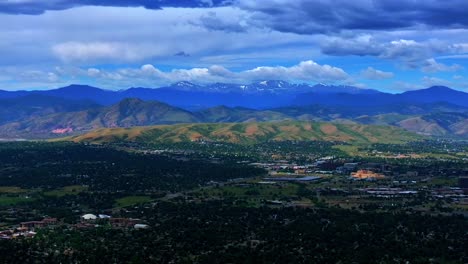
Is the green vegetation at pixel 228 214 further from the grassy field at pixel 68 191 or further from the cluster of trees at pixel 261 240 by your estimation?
the grassy field at pixel 68 191

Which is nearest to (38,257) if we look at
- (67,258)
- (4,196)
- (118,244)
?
(67,258)

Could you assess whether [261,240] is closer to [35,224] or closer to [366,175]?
[35,224]

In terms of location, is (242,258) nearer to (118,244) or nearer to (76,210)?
(118,244)

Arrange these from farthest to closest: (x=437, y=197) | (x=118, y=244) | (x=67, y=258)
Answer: (x=437, y=197) → (x=118, y=244) → (x=67, y=258)

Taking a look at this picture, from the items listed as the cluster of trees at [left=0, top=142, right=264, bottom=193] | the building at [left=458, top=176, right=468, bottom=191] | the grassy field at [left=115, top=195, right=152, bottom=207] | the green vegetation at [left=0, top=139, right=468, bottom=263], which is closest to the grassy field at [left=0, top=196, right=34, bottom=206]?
the green vegetation at [left=0, top=139, right=468, bottom=263]

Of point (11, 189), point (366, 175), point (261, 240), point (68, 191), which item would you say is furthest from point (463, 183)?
point (11, 189)

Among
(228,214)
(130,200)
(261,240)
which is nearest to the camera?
(261,240)

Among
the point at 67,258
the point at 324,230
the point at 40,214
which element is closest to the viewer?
the point at 67,258
